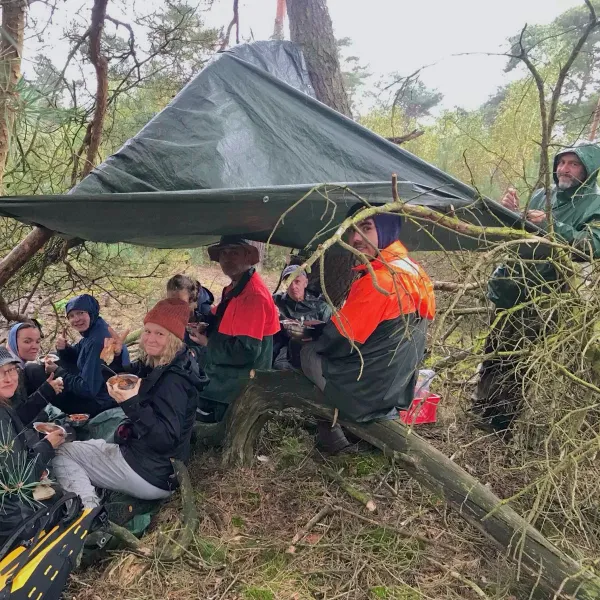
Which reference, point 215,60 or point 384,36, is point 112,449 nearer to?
point 215,60

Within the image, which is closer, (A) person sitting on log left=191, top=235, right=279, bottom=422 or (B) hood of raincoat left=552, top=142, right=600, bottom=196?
(B) hood of raincoat left=552, top=142, right=600, bottom=196

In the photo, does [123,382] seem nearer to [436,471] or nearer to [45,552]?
[45,552]

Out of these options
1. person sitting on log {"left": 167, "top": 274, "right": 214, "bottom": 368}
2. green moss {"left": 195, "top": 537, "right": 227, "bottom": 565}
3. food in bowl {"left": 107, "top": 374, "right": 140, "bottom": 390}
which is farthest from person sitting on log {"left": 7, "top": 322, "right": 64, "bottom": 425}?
green moss {"left": 195, "top": 537, "right": 227, "bottom": 565}

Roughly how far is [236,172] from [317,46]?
88.0 inches

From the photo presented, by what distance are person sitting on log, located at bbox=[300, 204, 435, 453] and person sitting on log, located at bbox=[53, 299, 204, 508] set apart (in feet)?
2.42

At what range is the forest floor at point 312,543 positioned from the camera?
2.27 metres

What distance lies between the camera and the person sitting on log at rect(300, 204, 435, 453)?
2281mm

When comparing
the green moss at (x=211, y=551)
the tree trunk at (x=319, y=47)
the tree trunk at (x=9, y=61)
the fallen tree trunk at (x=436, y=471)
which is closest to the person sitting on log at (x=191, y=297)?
the fallen tree trunk at (x=436, y=471)

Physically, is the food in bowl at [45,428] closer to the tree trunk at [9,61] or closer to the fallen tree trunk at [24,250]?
the fallen tree trunk at [24,250]

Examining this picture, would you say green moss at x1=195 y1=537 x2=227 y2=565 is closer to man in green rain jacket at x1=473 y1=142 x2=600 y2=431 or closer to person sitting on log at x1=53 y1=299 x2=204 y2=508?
person sitting on log at x1=53 y1=299 x2=204 y2=508

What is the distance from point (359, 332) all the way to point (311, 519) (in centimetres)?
113

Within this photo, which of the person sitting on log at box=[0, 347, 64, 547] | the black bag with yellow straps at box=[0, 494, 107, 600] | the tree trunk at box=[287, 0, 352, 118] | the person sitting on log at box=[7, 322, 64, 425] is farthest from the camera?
the tree trunk at box=[287, 0, 352, 118]

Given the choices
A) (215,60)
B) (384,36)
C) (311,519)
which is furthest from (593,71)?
(311,519)

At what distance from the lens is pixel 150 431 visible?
2.58 metres
